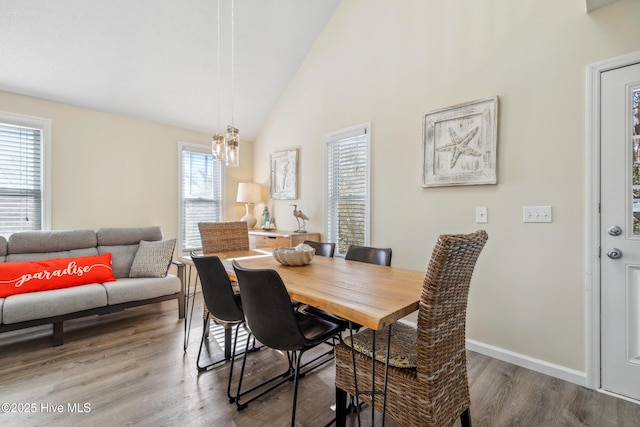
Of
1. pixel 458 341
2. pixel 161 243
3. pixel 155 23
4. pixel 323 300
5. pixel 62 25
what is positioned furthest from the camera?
pixel 161 243

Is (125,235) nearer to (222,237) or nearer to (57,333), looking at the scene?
(57,333)

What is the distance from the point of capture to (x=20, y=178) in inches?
122

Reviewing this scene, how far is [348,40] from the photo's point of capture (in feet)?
11.2

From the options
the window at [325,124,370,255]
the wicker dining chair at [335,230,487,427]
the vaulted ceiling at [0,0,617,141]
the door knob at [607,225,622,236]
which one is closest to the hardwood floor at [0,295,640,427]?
the wicker dining chair at [335,230,487,427]

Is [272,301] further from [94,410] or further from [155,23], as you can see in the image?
[155,23]

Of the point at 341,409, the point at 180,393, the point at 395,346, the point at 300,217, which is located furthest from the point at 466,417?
the point at 300,217

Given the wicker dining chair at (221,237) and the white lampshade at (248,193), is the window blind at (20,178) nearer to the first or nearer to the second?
the wicker dining chair at (221,237)

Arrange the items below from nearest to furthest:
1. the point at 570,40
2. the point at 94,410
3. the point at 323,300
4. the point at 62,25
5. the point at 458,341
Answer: the point at 323,300, the point at 458,341, the point at 94,410, the point at 570,40, the point at 62,25

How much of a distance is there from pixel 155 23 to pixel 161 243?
89.2 inches

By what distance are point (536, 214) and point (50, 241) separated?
14.4ft

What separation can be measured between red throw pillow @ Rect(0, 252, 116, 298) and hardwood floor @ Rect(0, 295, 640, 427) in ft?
1.62

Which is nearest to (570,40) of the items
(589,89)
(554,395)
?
(589,89)

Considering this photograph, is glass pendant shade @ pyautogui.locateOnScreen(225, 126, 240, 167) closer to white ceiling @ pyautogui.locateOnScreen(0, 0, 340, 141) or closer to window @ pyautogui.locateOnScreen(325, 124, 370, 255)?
window @ pyautogui.locateOnScreen(325, 124, 370, 255)

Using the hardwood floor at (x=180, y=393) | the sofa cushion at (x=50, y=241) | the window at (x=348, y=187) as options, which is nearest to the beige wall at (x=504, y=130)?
the window at (x=348, y=187)
